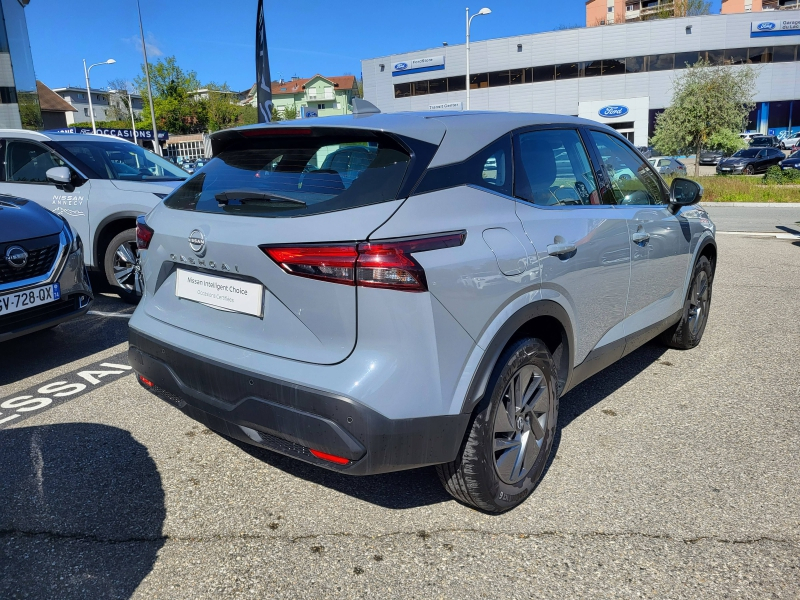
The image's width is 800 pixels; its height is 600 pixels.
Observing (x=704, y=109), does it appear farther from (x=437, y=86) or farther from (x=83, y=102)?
(x=83, y=102)

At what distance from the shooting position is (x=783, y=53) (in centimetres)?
4778

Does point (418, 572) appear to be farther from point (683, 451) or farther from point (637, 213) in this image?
point (637, 213)

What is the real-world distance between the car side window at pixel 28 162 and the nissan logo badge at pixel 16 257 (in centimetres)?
255

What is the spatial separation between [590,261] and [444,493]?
1.28 meters

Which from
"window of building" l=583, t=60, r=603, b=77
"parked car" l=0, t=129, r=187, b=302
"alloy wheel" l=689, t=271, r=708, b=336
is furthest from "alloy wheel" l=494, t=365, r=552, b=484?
"window of building" l=583, t=60, r=603, b=77

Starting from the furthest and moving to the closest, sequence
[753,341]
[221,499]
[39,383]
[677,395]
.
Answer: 1. [753,341]
2. [39,383]
3. [677,395]
4. [221,499]

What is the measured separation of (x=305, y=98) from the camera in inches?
4336

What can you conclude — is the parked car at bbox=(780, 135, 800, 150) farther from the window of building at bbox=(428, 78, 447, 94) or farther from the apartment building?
the apartment building

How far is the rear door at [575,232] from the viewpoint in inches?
109

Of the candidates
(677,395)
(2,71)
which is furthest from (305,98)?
(677,395)

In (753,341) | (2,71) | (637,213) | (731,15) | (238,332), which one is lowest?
(753,341)

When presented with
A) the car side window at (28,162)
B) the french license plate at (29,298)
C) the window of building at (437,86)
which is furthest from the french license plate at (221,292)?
the window of building at (437,86)

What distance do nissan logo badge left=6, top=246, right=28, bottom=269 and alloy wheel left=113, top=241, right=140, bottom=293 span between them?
186 cm

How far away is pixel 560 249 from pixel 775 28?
55.8m
